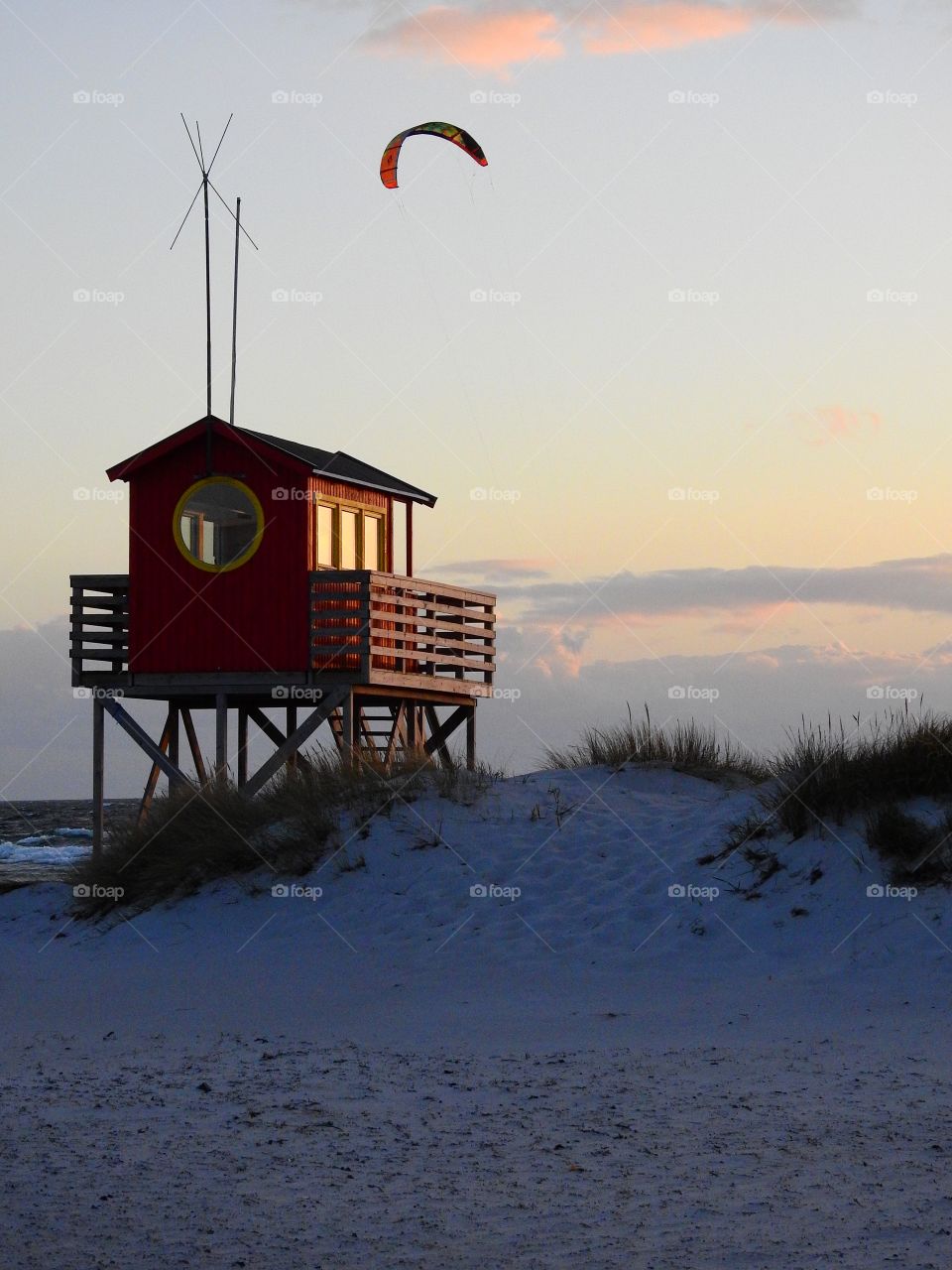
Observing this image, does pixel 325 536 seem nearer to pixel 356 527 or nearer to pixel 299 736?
pixel 356 527

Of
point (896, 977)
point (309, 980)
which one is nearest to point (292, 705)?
point (309, 980)

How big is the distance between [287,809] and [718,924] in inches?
226

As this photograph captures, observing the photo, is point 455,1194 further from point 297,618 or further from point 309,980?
point 297,618

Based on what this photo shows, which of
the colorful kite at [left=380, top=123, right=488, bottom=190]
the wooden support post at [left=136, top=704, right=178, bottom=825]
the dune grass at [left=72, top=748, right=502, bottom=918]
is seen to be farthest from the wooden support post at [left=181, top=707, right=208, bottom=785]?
the colorful kite at [left=380, top=123, right=488, bottom=190]

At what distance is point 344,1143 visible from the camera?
816 cm

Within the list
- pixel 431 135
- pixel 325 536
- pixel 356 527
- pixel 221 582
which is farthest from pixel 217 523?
pixel 431 135

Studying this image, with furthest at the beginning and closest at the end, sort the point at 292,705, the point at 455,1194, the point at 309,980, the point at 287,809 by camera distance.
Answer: the point at 292,705 → the point at 287,809 → the point at 309,980 → the point at 455,1194

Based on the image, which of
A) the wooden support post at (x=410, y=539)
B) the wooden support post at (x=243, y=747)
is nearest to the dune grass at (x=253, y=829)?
the wooden support post at (x=410, y=539)

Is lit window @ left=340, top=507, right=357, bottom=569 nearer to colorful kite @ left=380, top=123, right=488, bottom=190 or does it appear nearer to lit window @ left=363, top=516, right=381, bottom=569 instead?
lit window @ left=363, top=516, right=381, bottom=569

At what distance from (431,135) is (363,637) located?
6833mm

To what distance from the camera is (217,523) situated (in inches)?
923

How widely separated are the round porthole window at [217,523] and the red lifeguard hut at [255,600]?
20mm

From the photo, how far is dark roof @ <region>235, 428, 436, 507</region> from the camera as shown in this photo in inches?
900

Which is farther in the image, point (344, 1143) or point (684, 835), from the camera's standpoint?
point (684, 835)
